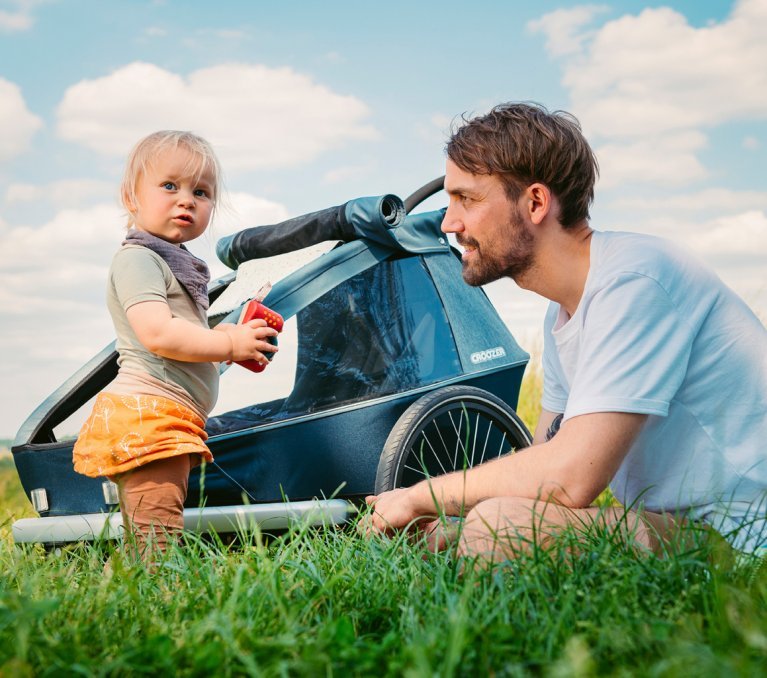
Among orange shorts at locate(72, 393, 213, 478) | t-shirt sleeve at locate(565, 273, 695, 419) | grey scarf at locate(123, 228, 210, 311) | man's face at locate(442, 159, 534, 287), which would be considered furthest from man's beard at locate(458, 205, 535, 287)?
orange shorts at locate(72, 393, 213, 478)

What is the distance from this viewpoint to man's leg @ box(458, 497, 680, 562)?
1.99 metres

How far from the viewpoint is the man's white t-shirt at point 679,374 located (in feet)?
7.06

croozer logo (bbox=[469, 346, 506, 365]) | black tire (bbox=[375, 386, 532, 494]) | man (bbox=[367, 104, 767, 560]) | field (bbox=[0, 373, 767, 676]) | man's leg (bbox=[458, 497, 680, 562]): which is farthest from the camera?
croozer logo (bbox=[469, 346, 506, 365])

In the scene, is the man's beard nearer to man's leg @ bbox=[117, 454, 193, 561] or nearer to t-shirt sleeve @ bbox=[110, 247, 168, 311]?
t-shirt sleeve @ bbox=[110, 247, 168, 311]

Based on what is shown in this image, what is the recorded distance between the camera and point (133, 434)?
273 centimetres

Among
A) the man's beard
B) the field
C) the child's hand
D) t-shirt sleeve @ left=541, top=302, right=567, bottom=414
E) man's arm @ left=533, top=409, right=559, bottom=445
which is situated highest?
the man's beard

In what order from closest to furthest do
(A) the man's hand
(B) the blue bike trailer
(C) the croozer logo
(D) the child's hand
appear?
(A) the man's hand → (D) the child's hand → (B) the blue bike trailer → (C) the croozer logo

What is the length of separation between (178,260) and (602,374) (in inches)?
58.7

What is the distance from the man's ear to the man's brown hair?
32 millimetres

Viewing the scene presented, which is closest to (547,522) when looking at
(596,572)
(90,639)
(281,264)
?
(596,572)

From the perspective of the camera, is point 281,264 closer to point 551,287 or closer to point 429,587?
point 551,287

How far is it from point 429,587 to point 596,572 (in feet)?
1.15

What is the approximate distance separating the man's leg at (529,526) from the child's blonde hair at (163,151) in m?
1.52

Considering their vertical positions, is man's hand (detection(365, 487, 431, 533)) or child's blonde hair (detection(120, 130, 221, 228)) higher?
child's blonde hair (detection(120, 130, 221, 228))
